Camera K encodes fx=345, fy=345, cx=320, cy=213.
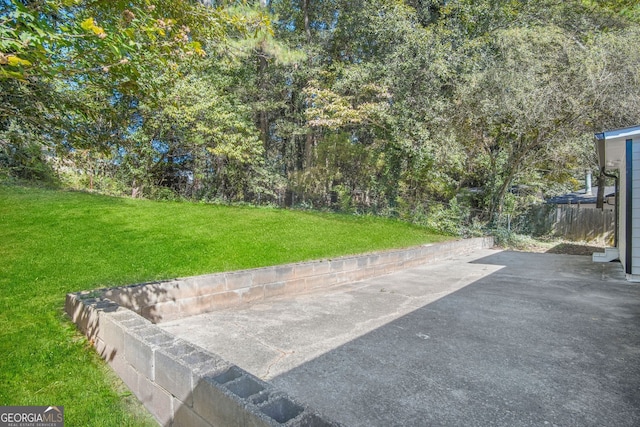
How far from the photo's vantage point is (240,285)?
4.36 meters

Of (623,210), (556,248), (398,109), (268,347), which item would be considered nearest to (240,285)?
(268,347)

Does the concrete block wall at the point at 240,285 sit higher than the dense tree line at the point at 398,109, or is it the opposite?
the dense tree line at the point at 398,109

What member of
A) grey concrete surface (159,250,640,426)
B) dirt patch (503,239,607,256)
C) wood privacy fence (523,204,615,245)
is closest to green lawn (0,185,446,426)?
grey concrete surface (159,250,640,426)

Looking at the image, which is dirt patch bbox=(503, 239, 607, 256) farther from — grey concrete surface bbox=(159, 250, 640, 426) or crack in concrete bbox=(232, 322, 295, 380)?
crack in concrete bbox=(232, 322, 295, 380)

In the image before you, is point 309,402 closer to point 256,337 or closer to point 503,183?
point 256,337

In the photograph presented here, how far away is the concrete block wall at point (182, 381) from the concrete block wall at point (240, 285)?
716 mm

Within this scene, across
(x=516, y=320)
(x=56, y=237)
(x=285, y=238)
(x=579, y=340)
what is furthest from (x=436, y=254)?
(x=56, y=237)

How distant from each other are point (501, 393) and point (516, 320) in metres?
1.88

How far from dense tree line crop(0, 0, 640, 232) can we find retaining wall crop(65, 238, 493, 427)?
500 centimetres

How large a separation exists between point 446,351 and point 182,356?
225 cm

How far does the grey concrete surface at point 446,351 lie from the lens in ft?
7.27

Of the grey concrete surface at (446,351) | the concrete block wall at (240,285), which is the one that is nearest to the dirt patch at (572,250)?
the grey concrete surface at (446,351)
